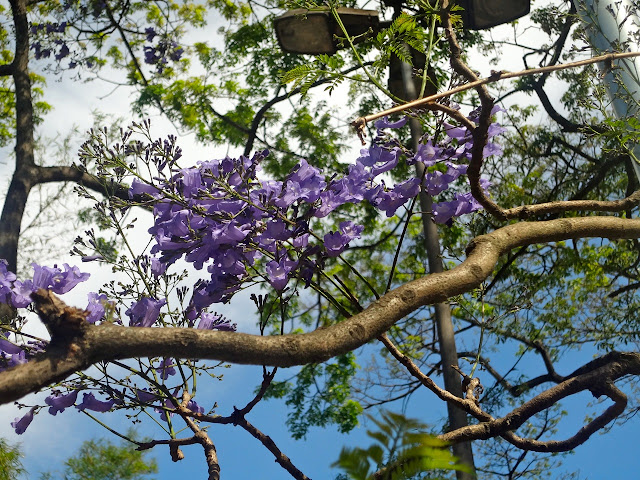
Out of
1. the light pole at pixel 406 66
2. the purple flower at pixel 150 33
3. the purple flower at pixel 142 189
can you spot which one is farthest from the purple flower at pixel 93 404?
the purple flower at pixel 150 33

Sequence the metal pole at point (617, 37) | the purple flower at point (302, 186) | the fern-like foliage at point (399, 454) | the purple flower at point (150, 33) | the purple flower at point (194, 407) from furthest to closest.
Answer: the purple flower at point (150, 33), the metal pole at point (617, 37), the purple flower at point (194, 407), the purple flower at point (302, 186), the fern-like foliage at point (399, 454)

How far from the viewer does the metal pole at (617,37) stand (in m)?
2.53

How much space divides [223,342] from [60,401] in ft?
2.47

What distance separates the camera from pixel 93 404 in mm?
1486

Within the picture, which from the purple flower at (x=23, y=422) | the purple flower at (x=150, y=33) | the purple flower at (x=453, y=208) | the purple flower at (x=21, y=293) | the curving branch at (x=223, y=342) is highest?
the purple flower at (x=150, y=33)

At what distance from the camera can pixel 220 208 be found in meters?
1.24

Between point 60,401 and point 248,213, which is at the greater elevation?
point 248,213

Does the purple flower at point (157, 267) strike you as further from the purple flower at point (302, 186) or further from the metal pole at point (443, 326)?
the metal pole at point (443, 326)

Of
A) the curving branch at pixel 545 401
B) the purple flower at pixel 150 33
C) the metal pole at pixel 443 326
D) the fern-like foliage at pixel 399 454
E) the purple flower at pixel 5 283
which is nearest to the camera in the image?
the fern-like foliage at pixel 399 454

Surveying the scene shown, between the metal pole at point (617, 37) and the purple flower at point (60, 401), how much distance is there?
6.70ft

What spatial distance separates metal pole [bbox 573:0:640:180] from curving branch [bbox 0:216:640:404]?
1.62 meters

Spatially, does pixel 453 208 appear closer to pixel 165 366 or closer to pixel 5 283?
pixel 165 366

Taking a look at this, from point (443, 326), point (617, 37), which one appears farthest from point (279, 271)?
point (443, 326)

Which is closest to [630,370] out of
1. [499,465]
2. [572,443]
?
[572,443]
